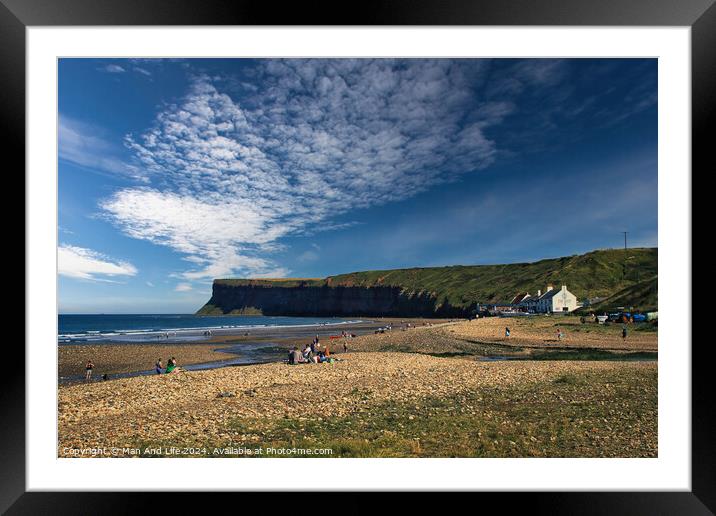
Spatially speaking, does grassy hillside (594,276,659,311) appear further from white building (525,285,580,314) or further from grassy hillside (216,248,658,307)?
white building (525,285,580,314)

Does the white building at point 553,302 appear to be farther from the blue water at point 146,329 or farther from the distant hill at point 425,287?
the blue water at point 146,329

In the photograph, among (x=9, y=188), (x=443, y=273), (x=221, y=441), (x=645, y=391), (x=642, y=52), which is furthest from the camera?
(x=443, y=273)

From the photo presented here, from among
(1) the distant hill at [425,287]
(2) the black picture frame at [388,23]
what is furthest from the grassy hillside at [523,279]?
(2) the black picture frame at [388,23]

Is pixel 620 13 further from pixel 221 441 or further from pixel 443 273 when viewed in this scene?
pixel 443 273

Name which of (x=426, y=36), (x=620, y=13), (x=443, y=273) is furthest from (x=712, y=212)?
(x=443, y=273)

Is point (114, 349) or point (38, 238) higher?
point (38, 238)

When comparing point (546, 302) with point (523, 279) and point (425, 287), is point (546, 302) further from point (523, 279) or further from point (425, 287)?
point (425, 287)

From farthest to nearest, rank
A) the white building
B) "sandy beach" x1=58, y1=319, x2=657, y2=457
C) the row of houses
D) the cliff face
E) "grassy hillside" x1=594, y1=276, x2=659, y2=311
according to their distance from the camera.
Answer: the cliff face → the row of houses → the white building → "grassy hillside" x1=594, y1=276, x2=659, y2=311 → "sandy beach" x1=58, y1=319, x2=657, y2=457

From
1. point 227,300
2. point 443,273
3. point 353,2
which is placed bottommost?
point 227,300

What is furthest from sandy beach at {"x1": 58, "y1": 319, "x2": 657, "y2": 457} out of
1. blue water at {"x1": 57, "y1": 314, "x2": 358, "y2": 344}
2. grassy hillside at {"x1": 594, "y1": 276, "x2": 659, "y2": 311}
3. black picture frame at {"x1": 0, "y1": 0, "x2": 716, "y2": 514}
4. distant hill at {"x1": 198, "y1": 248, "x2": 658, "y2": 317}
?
blue water at {"x1": 57, "y1": 314, "x2": 358, "y2": 344}
